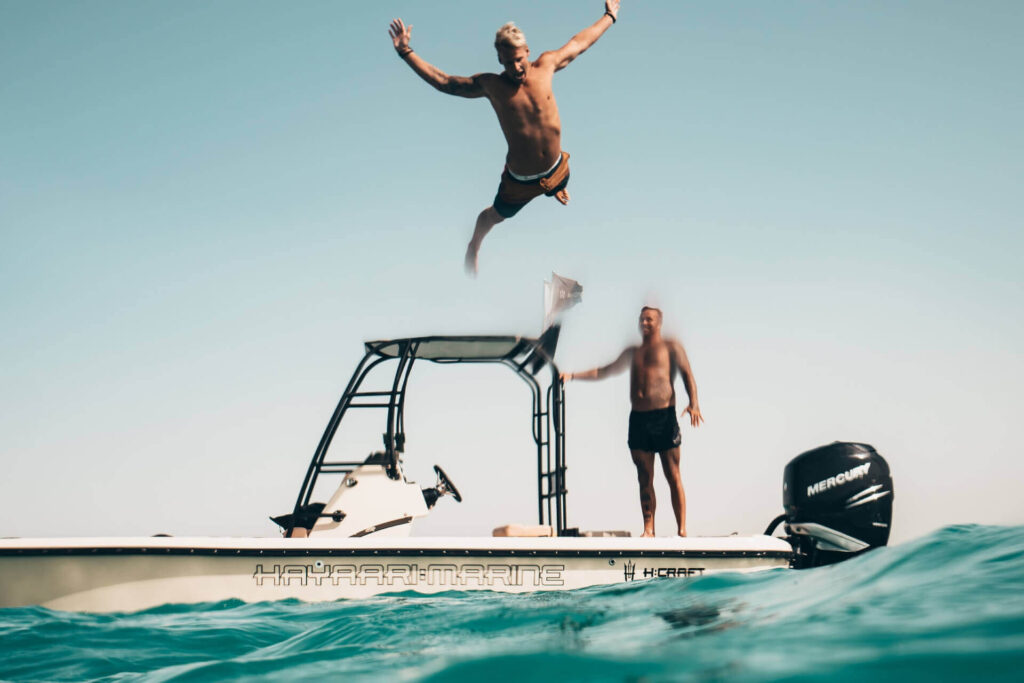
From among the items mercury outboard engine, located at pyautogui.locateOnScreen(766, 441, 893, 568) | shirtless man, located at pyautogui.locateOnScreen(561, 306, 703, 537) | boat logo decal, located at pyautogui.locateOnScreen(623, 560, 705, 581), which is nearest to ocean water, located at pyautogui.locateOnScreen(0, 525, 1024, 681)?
mercury outboard engine, located at pyautogui.locateOnScreen(766, 441, 893, 568)

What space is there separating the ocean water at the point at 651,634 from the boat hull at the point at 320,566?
0.45m

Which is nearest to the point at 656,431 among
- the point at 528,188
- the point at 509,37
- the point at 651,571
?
the point at 651,571

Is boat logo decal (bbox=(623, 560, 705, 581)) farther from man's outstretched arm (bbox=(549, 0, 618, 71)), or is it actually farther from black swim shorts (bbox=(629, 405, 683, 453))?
man's outstretched arm (bbox=(549, 0, 618, 71))

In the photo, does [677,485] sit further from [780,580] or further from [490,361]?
[780,580]

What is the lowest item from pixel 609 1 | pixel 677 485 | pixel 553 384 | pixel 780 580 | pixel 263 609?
pixel 263 609

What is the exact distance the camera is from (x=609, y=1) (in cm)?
522

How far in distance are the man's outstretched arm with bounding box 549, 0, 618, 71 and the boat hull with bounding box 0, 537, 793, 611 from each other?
318 cm

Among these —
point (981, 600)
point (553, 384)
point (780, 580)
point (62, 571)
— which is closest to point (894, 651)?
point (981, 600)

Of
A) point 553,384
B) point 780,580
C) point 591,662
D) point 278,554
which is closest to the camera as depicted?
point 591,662

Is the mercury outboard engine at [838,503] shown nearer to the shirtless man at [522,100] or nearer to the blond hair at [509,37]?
the shirtless man at [522,100]

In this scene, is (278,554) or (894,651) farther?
(278,554)

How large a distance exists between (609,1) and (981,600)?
4334mm

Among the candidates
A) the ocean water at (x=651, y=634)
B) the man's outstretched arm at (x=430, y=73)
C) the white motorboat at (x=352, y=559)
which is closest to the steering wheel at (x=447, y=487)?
the white motorboat at (x=352, y=559)

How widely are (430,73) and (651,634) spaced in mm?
3661
